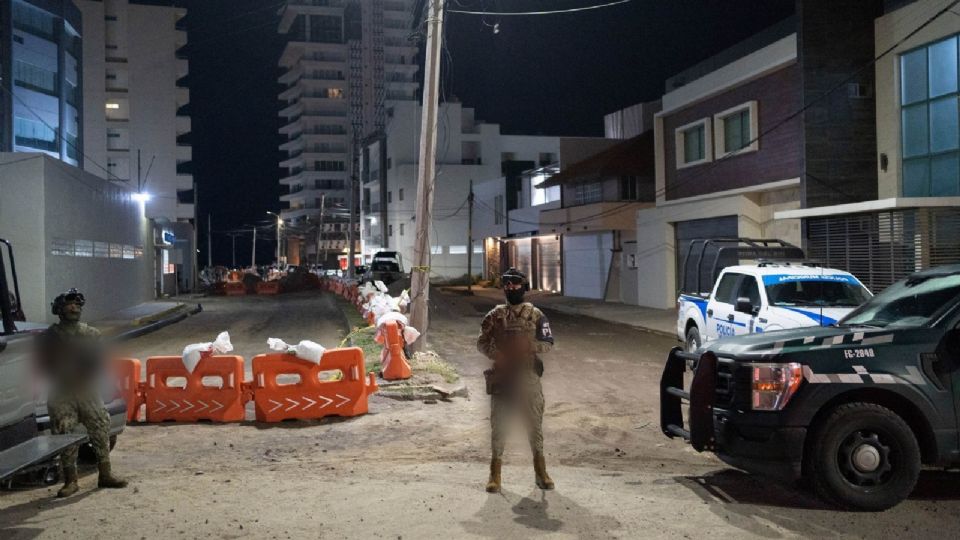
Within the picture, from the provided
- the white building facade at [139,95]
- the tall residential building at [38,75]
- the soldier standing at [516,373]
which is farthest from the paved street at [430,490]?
the white building facade at [139,95]

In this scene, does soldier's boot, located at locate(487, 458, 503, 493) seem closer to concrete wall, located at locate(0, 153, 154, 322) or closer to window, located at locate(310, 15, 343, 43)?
concrete wall, located at locate(0, 153, 154, 322)

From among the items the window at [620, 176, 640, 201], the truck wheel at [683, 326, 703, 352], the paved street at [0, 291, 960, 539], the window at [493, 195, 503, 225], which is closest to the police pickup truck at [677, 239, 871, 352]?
the truck wheel at [683, 326, 703, 352]

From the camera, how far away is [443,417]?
411 inches

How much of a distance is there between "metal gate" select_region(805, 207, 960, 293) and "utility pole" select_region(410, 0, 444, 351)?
10794 mm

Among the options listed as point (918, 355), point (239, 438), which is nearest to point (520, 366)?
point (918, 355)

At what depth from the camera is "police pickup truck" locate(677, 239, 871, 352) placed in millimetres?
11398

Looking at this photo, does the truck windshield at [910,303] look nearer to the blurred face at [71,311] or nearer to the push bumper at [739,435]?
the push bumper at [739,435]

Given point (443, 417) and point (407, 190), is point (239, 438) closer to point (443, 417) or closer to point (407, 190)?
point (443, 417)

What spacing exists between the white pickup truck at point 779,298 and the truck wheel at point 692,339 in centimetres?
81

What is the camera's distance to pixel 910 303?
268 inches

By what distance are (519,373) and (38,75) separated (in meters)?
58.9

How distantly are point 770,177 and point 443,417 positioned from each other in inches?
694

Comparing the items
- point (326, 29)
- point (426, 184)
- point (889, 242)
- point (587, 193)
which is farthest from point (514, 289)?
point (326, 29)

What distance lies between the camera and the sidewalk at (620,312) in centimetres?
2462
